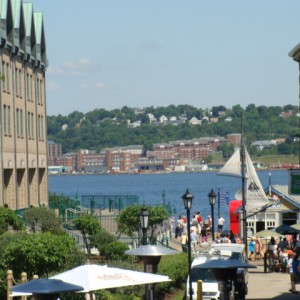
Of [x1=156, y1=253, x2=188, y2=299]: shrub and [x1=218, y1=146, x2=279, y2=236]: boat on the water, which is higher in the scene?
[x1=218, y1=146, x2=279, y2=236]: boat on the water

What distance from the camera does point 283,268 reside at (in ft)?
151

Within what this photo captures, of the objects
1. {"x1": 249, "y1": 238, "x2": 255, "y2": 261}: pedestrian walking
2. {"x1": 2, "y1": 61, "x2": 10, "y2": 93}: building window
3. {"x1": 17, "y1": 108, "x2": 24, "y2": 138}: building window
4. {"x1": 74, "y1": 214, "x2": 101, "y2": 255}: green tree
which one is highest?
{"x1": 2, "y1": 61, "x2": 10, "y2": 93}: building window

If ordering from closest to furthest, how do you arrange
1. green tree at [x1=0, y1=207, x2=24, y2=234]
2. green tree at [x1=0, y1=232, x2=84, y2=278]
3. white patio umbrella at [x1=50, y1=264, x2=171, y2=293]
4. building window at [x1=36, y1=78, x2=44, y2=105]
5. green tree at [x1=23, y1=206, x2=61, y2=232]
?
white patio umbrella at [x1=50, y1=264, x2=171, y2=293] → green tree at [x1=0, y1=232, x2=84, y2=278] → green tree at [x1=0, y1=207, x2=24, y2=234] → green tree at [x1=23, y1=206, x2=61, y2=232] → building window at [x1=36, y1=78, x2=44, y2=105]

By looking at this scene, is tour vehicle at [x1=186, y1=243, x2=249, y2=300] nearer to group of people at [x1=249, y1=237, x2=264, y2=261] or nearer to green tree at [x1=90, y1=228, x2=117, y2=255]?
green tree at [x1=90, y1=228, x2=117, y2=255]

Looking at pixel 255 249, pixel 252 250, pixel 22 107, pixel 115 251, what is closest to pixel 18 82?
pixel 22 107

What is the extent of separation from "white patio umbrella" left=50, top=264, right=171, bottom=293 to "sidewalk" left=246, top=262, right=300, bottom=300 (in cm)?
1129

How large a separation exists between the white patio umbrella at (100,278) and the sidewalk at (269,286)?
11287mm

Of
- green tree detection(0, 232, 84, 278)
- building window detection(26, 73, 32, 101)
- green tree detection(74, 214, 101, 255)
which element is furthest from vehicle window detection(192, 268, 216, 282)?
building window detection(26, 73, 32, 101)

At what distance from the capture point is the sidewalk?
119 feet

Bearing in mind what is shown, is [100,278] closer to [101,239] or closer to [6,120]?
[101,239]

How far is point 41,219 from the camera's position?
155 feet

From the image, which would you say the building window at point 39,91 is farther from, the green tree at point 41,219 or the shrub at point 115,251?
the shrub at point 115,251

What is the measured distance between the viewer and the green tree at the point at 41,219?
4694 cm

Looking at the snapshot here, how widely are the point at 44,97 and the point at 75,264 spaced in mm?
38307
